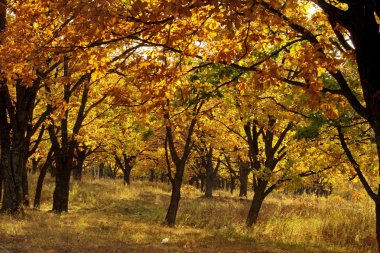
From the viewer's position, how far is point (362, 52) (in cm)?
511

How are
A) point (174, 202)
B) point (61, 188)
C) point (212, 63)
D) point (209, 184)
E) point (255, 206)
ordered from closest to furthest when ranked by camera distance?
point (212, 63) < point (255, 206) < point (174, 202) < point (61, 188) < point (209, 184)

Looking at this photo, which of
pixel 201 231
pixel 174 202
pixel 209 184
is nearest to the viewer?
pixel 201 231

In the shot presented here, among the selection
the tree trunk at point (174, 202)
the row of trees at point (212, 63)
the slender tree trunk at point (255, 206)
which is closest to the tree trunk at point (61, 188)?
the row of trees at point (212, 63)

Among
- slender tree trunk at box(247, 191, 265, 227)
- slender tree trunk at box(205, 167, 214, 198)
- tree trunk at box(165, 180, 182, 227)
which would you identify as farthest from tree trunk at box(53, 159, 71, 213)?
slender tree trunk at box(205, 167, 214, 198)

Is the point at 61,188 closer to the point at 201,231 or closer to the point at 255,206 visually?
the point at 201,231

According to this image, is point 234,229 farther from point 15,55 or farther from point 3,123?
point 15,55

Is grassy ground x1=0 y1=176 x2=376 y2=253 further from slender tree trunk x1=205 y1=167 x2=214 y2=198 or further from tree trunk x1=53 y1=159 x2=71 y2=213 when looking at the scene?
slender tree trunk x1=205 y1=167 x2=214 y2=198

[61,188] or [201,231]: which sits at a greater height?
[61,188]

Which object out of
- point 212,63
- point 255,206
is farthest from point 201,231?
point 212,63

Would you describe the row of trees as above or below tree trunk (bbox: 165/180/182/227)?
above

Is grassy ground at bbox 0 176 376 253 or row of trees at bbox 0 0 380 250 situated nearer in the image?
row of trees at bbox 0 0 380 250

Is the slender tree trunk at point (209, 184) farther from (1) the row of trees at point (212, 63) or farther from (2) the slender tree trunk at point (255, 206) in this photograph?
(2) the slender tree trunk at point (255, 206)

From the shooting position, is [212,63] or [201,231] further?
[201,231]

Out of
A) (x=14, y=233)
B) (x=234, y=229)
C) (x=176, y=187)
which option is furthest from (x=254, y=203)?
(x=14, y=233)
